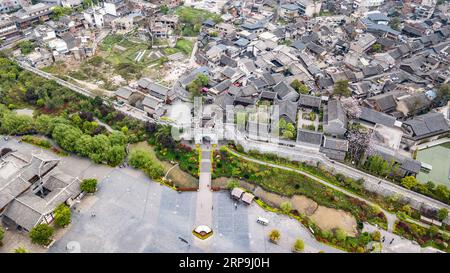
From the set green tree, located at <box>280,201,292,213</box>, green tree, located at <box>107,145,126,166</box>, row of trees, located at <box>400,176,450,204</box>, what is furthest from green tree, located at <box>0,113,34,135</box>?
row of trees, located at <box>400,176,450,204</box>

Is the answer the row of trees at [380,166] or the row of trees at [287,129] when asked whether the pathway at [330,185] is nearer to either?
the row of trees at [380,166]

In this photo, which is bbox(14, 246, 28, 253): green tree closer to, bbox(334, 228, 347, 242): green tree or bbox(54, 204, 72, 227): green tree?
bbox(54, 204, 72, 227): green tree

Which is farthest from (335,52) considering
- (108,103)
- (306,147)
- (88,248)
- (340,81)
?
(88,248)

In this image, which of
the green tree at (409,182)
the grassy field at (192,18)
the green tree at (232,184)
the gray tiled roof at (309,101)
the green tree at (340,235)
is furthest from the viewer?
the grassy field at (192,18)

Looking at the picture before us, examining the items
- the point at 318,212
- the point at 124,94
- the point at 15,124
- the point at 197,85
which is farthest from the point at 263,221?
the point at 15,124

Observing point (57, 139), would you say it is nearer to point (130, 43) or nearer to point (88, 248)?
point (88, 248)

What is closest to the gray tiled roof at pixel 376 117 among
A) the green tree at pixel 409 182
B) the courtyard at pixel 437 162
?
the courtyard at pixel 437 162
